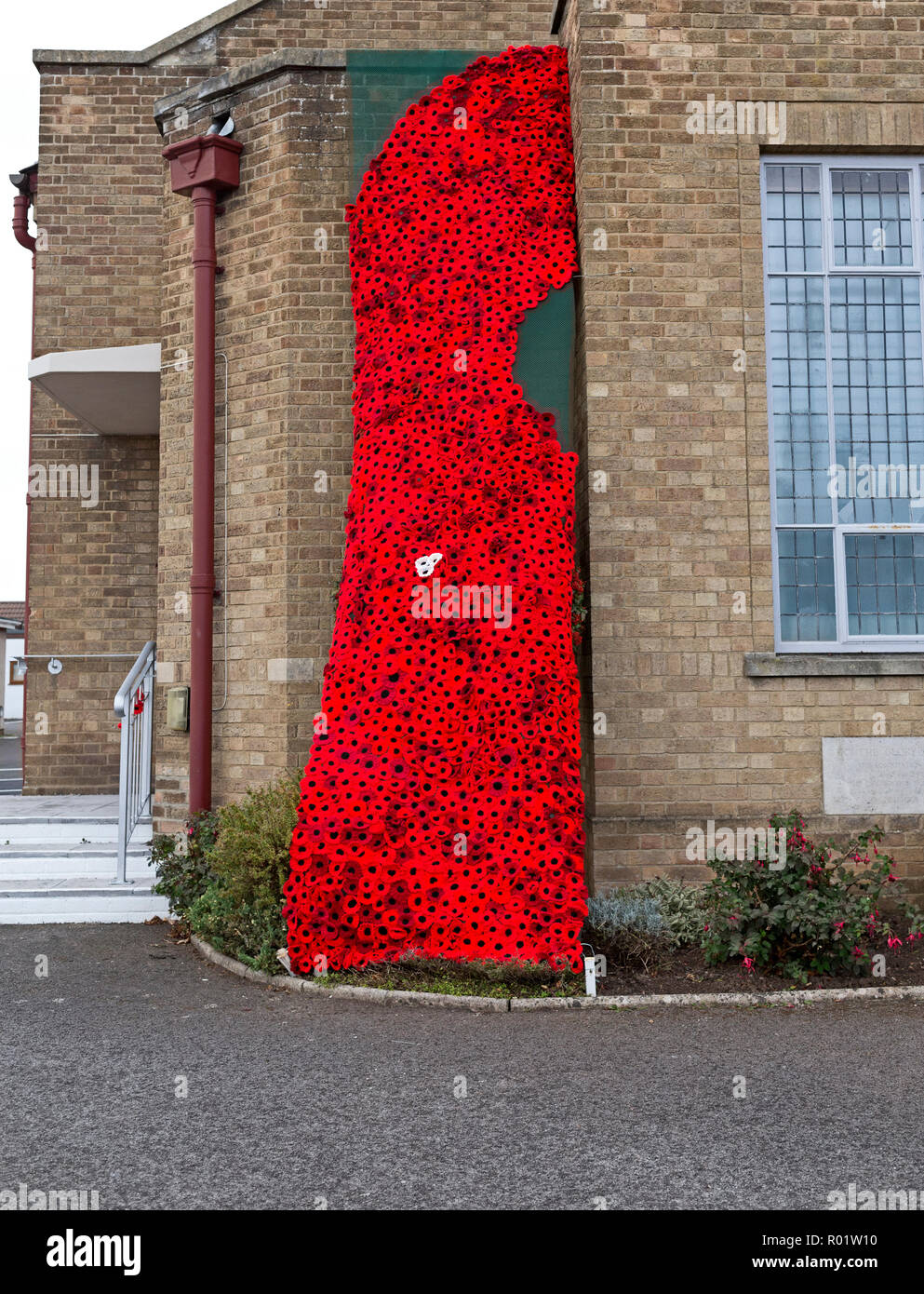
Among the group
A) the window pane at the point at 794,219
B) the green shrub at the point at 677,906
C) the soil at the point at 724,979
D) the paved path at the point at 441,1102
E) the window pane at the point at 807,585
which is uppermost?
the window pane at the point at 794,219

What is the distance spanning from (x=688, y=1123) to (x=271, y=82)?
301 inches

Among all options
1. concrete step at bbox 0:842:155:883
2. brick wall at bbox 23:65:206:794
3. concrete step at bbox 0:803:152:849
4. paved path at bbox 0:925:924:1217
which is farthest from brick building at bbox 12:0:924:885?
brick wall at bbox 23:65:206:794

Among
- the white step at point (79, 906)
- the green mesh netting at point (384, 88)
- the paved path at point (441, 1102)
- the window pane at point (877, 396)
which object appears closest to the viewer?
the paved path at point (441, 1102)

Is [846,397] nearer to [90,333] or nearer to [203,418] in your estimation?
[203,418]

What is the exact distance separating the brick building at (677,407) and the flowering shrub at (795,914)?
855 mm

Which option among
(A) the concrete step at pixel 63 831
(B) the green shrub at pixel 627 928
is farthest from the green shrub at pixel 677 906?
(A) the concrete step at pixel 63 831

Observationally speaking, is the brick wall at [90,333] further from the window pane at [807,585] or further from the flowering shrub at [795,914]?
the flowering shrub at [795,914]

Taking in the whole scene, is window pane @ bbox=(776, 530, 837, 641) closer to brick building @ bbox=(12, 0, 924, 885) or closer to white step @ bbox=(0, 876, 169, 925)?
brick building @ bbox=(12, 0, 924, 885)

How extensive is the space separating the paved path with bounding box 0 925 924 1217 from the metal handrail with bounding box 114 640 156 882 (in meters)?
1.90

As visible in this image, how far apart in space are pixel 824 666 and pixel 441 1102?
4133mm

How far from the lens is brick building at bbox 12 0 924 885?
7160 millimetres

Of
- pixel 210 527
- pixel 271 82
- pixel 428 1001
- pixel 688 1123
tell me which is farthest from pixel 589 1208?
pixel 271 82

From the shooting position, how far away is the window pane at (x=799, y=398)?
750 cm
